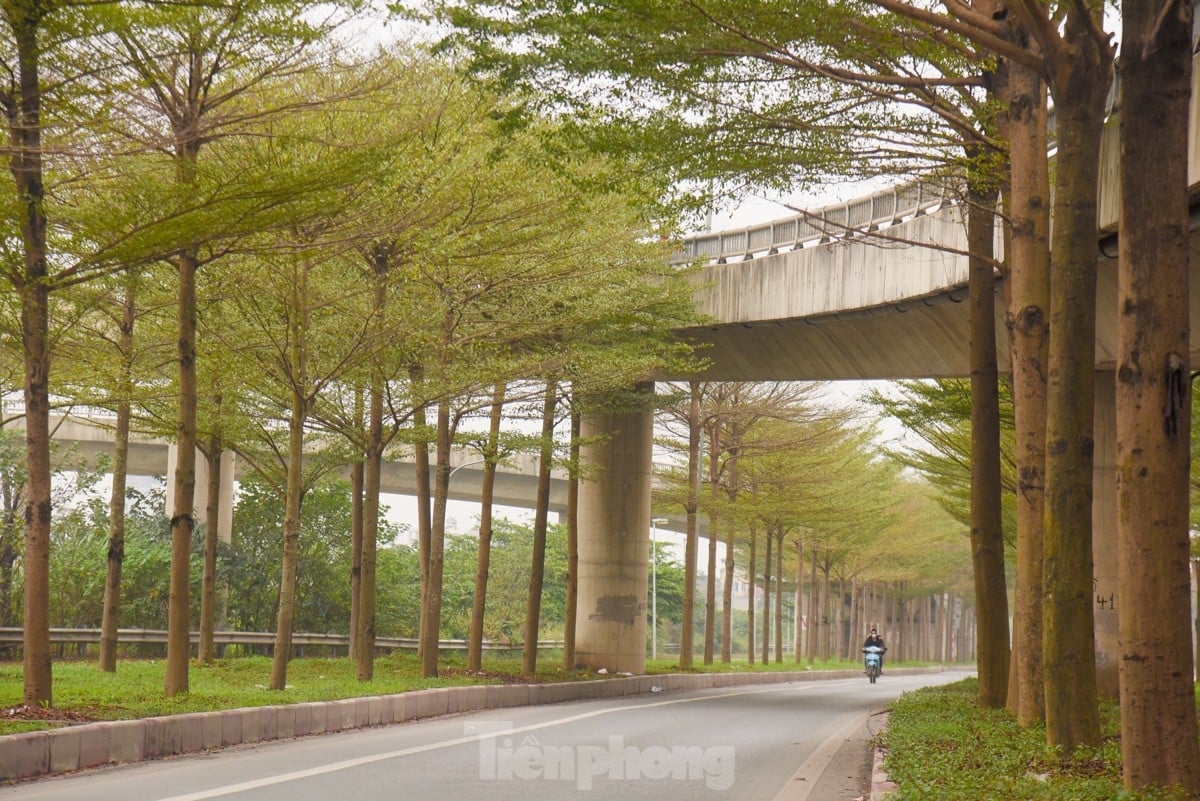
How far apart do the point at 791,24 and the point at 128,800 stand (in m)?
7.38

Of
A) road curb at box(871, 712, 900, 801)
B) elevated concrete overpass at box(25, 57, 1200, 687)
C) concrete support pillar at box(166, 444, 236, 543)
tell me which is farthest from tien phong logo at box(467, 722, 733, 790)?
concrete support pillar at box(166, 444, 236, 543)

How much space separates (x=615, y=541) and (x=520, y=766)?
65.7 feet

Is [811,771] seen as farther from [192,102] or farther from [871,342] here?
[871,342]

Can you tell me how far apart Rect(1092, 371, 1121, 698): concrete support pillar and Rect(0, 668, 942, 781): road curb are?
915 cm

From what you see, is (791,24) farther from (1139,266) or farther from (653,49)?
(1139,266)

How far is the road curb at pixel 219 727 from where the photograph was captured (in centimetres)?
959

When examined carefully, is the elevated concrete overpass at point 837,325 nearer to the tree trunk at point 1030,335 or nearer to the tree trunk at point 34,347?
the tree trunk at point 1030,335

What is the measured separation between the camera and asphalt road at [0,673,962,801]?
8.77m

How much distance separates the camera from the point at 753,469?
39500 millimetres

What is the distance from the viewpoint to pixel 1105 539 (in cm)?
2088

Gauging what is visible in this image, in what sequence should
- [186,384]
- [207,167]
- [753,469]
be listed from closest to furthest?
[207,167] → [186,384] → [753,469]

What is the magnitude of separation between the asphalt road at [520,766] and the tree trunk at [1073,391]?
1.96 m

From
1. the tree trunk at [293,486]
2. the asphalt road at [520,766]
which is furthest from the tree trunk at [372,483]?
the asphalt road at [520,766]

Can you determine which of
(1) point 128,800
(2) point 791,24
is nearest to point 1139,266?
(2) point 791,24
